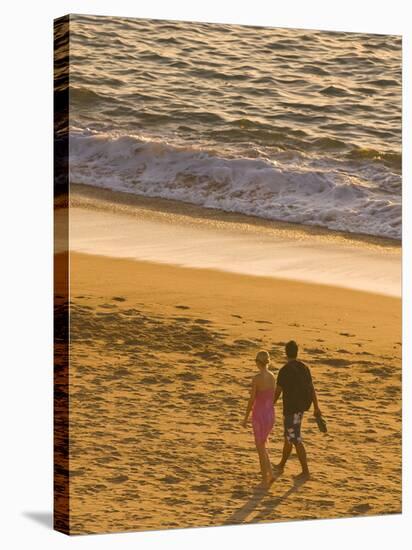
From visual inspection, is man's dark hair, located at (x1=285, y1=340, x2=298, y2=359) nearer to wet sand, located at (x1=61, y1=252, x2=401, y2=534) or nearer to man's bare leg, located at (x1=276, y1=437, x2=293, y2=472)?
wet sand, located at (x1=61, y1=252, x2=401, y2=534)

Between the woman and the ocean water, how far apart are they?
155cm

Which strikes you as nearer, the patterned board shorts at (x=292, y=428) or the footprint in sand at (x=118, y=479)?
the footprint in sand at (x=118, y=479)

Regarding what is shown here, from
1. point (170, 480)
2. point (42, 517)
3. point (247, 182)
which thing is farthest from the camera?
point (247, 182)

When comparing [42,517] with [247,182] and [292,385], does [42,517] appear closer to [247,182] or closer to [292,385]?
[292,385]

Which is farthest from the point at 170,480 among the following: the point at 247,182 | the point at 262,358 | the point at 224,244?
the point at 247,182

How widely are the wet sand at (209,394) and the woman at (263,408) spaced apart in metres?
0.09

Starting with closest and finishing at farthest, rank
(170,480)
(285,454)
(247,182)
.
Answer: (170,480) → (285,454) → (247,182)

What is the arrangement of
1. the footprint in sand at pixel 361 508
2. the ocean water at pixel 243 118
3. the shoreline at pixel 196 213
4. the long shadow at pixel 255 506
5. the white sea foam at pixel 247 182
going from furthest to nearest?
1. the footprint in sand at pixel 361 508
2. the long shadow at pixel 255 506
3. the white sea foam at pixel 247 182
4. the ocean water at pixel 243 118
5. the shoreline at pixel 196 213

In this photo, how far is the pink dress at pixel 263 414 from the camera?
15172mm

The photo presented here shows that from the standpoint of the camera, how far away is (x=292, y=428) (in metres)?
15.4

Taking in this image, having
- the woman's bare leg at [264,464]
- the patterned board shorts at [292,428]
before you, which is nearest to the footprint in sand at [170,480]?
the woman's bare leg at [264,464]

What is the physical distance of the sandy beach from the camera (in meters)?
14.5

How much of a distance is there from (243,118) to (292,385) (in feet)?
8.29

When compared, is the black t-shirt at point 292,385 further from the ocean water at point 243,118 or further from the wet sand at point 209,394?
the ocean water at point 243,118
